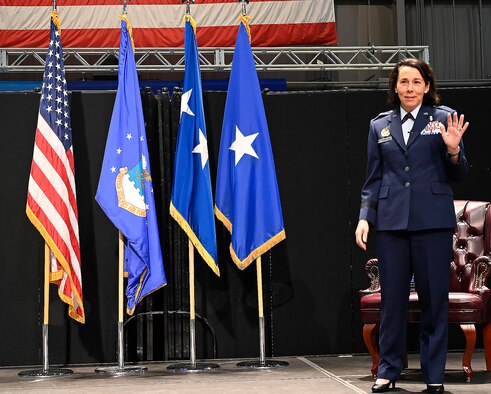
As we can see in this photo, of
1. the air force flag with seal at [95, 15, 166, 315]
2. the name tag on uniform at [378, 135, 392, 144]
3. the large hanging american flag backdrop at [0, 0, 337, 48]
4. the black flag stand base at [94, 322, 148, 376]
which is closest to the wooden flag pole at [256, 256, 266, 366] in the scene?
the air force flag with seal at [95, 15, 166, 315]

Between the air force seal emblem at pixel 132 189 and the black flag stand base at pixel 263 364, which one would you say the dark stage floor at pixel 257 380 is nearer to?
the black flag stand base at pixel 263 364

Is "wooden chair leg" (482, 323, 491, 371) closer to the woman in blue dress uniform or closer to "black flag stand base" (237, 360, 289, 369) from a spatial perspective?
the woman in blue dress uniform

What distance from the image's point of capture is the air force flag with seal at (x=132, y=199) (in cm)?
557

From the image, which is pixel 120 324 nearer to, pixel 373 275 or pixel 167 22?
pixel 373 275

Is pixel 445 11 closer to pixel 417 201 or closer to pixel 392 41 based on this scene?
pixel 392 41

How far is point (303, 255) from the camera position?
242 inches

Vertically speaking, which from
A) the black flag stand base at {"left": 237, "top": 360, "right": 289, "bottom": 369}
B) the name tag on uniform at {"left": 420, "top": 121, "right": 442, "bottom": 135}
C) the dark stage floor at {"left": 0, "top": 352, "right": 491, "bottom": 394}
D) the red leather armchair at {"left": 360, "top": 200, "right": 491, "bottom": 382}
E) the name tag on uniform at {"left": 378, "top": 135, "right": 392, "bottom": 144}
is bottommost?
the dark stage floor at {"left": 0, "top": 352, "right": 491, "bottom": 394}

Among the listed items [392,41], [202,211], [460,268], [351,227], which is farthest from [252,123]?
[392,41]

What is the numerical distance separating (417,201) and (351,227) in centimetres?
212

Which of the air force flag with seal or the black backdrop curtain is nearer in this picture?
the air force flag with seal

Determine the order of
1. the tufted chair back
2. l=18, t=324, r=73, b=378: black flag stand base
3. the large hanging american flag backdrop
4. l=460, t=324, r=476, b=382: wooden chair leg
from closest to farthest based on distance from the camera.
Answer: l=460, t=324, r=476, b=382: wooden chair leg → the tufted chair back → l=18, t=324, r=73, b=378: black flag stand base → the large hanging american flag backdrop

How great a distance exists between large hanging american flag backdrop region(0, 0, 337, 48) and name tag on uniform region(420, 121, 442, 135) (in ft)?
18.3

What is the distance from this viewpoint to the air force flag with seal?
5.57 m

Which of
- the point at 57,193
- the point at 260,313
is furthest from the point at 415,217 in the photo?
the point at 57,193
